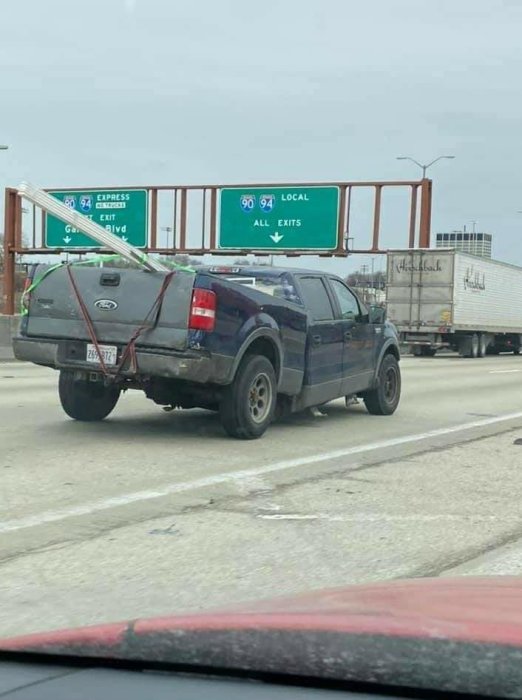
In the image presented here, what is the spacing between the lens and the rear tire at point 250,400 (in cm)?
864

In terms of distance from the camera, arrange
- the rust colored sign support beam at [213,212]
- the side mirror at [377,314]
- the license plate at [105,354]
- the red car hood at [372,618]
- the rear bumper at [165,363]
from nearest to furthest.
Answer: the red car hood at [372,618], the rear bumper at [165,363], the license plate at [105,354], the side mirror at [377,314], the rust colored sign support beam at [213,212]

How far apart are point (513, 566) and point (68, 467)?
13.1 ft

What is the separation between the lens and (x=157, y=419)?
35.0 ft

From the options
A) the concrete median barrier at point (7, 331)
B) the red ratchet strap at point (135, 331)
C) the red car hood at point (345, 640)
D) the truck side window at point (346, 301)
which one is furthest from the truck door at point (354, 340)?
the concrete median barrier at point (7, 331)

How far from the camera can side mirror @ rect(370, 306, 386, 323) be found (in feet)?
37.4

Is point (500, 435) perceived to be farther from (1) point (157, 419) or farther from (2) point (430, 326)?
(2) point (430, 326)

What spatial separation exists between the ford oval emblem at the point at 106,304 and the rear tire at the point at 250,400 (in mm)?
1384

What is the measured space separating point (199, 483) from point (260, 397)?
85.9 inches

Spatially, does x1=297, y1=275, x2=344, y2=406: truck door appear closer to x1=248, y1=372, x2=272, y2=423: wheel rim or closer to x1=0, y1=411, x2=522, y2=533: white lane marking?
x1=248, y1=372, x2=272, y2=423: wheel rim

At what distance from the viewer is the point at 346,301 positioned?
431 inches

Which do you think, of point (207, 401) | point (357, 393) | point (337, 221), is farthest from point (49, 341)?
point (337, 221)

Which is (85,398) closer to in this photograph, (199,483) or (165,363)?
(165,363)

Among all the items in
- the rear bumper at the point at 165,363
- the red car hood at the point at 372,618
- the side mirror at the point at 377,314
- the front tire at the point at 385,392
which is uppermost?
the side mirror at the point at 377,314

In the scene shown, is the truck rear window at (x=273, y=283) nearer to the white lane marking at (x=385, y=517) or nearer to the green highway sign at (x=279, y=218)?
the white lane marking at (x=385, y=517)
